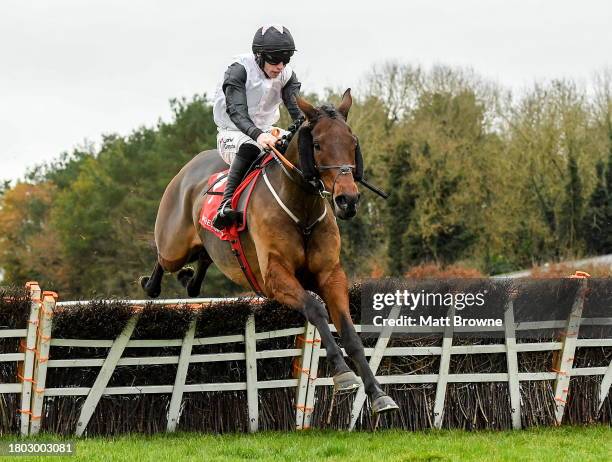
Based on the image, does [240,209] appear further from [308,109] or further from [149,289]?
[149,289]

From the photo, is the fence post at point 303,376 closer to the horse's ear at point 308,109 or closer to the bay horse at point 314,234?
the bay horse at point 314,234

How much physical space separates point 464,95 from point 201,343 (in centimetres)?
3783

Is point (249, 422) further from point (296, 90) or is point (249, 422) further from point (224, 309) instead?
point (296, 90)

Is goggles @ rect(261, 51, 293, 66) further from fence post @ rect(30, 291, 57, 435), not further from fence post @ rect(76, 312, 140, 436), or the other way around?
fence post @ rect(30, 291, 57, 435)

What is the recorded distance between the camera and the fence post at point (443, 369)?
34.7ft

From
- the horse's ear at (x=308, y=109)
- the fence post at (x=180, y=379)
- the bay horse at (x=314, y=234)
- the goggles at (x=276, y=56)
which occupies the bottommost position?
the fence post at (x=180, y=379)

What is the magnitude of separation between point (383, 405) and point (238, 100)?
118 inches

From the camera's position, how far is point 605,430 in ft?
33.7

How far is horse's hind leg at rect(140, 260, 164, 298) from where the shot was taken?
36.7ft

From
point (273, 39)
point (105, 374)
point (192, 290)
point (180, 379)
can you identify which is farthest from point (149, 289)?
point (273, 39)

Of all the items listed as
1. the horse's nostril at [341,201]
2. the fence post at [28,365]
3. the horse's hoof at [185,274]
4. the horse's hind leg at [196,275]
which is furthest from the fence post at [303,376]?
the horse's nostril at [341,201]

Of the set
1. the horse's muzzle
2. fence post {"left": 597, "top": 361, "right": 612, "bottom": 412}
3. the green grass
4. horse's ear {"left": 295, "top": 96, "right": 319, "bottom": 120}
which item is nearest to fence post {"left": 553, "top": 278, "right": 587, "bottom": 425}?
fence post {"left": 597, "top": 361, "right": 612, "bottom": 412}

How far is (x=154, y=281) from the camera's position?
444 inches

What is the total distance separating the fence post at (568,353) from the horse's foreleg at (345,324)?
370 cm
